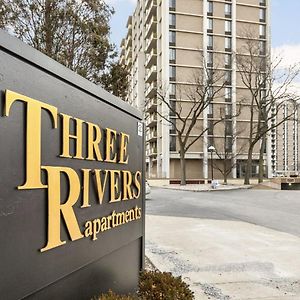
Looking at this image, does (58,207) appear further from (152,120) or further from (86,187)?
(152,120)

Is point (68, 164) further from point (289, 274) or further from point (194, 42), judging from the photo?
point (194, 42)

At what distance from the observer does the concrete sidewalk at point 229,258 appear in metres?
5.30

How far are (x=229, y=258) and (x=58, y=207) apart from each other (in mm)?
5310

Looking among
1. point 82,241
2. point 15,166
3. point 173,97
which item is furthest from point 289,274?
point 173,97

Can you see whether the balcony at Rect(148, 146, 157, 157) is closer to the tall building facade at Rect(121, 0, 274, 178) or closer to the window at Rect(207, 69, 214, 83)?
the tall building facade at Rect(121, 0, 274, 178)

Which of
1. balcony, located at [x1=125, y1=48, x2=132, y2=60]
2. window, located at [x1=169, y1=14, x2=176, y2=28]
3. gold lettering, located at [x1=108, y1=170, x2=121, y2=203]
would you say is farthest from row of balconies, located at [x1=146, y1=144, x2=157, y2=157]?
gold lettering, located at [x1=108, y1=170, x2=121, y2=203]

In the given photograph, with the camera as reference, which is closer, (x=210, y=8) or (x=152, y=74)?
(x=210, y=8)

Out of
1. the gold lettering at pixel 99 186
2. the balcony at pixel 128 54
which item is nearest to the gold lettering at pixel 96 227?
the gold lettering at pixel 99 186

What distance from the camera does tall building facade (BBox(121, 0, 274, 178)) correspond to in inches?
2153

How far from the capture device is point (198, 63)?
56.8 metres

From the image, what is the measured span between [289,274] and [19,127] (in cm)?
525

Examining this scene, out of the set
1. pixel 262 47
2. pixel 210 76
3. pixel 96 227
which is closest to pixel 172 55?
pixel 262 47

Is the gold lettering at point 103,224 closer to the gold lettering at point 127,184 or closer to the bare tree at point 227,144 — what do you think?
the gold lettering at point 127,184

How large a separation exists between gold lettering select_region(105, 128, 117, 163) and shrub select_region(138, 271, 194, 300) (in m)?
1.13
